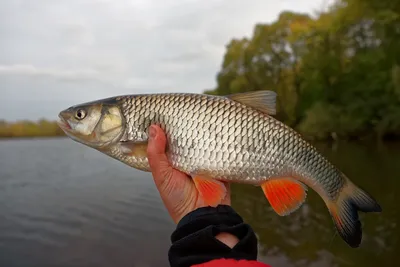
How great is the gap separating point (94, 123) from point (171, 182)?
756mm

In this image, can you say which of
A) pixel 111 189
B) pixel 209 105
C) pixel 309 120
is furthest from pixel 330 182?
pixel 309 120

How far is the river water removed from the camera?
951 centimetres

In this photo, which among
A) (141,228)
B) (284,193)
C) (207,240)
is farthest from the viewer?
(141,228)

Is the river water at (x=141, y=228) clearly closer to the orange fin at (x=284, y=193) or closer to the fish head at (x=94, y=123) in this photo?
the orange fin at (x=284, y=193)

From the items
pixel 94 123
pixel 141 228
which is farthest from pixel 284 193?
pixel 141 228

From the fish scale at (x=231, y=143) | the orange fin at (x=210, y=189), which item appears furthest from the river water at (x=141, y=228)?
the orange fin at (x=210, y=189)

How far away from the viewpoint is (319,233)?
35.4 feet

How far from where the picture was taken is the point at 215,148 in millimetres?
2596

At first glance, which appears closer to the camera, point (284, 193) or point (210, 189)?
point (210, 189)

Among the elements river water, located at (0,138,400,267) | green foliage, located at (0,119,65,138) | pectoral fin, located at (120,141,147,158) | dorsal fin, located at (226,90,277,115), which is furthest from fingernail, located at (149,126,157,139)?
green foliage, located at (0,119,65,138)

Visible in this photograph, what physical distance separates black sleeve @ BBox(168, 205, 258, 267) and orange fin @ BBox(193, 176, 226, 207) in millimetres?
281

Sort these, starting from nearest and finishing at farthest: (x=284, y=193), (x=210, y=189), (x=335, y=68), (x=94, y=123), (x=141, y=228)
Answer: (x=210, y=189) → (x=284, y=193) → (x=94, y=123) → (x=141, y=228) → (x=335, y=68)

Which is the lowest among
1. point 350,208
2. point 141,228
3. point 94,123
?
point 141,228

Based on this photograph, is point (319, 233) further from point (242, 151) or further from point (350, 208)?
point (242, 151)
